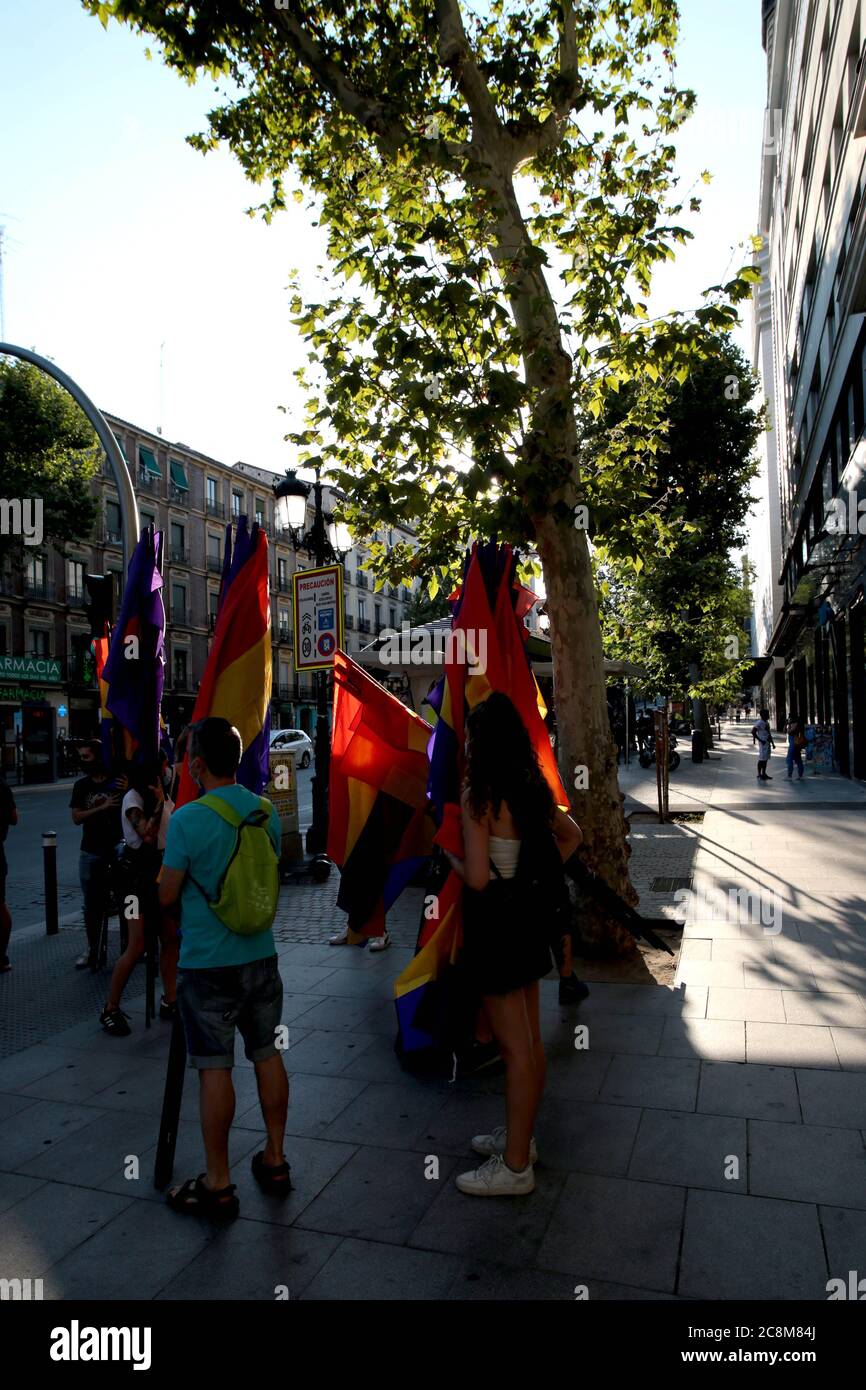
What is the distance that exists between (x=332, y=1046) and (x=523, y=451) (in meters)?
4.47

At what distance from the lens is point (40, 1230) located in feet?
10.8

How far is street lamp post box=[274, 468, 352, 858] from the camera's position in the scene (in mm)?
10297

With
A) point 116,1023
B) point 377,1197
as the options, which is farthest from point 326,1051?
point 377,1197

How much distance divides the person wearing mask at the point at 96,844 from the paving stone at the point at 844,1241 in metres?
5.16

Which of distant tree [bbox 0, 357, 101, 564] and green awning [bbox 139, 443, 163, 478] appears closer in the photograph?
distant tree [bbox 0, 357, 101, 564]

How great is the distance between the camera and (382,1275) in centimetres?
292

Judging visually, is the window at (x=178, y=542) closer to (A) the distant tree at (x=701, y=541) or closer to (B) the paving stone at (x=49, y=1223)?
(A) the distant tree at (x=701, y=541)

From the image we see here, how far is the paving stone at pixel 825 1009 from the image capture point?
515 centimetres

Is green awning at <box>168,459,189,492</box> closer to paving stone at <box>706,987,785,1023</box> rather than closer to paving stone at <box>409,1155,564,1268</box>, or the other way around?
paving stone at <box>706,987,785,1023</box>

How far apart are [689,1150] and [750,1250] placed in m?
0.73

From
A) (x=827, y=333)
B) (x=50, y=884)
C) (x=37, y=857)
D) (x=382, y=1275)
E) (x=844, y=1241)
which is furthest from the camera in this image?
(x=827, y=333)

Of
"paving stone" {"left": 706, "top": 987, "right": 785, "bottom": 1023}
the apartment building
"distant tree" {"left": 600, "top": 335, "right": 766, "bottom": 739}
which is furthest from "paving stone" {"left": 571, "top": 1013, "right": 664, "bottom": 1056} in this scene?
"distant tree" {"left": 600, "top": 335, "right": 766, "bottom": 739}

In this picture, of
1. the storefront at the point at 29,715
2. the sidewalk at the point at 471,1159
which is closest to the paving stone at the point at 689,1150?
the sidewalk at the point at 471,1159

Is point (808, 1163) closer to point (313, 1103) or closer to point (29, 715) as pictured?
point (313, 1103)
